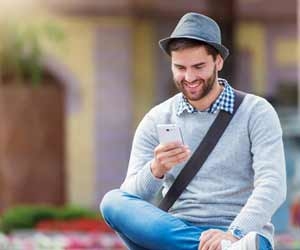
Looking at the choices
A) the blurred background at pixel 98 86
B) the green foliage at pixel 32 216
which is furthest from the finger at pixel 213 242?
the blurred background at pixel 98 86

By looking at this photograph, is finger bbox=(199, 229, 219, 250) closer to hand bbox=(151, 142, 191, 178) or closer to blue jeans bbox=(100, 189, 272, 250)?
blue jeans bbox=(100, 189, 272, 250)

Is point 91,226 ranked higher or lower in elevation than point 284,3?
lower

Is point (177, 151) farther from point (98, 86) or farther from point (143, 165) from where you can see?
point (98, 86)

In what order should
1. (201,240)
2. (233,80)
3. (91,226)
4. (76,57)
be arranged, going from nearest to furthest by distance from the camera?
1. (201,240)
2. (91,226)
3. (233,80)
4. (76,57)

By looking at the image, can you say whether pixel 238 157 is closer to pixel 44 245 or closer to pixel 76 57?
pixel 44 245

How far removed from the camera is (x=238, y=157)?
15.6 ft

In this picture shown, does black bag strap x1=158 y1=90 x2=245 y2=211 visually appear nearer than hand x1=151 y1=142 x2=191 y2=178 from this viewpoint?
No

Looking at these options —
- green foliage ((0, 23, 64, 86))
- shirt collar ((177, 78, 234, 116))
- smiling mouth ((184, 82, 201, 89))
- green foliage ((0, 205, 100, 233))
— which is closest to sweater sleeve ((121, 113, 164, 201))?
shirt collar ((177, 78, 234, 116))

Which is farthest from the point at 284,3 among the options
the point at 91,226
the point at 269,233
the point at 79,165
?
the point at 269,233

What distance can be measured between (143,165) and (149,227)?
39cm

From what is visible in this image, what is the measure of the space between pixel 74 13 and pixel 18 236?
637 centimetres

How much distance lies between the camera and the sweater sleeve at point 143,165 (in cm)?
479

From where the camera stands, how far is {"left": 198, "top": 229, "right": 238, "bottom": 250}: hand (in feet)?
14.8

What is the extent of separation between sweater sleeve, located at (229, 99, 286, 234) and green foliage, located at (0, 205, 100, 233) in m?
10.0
